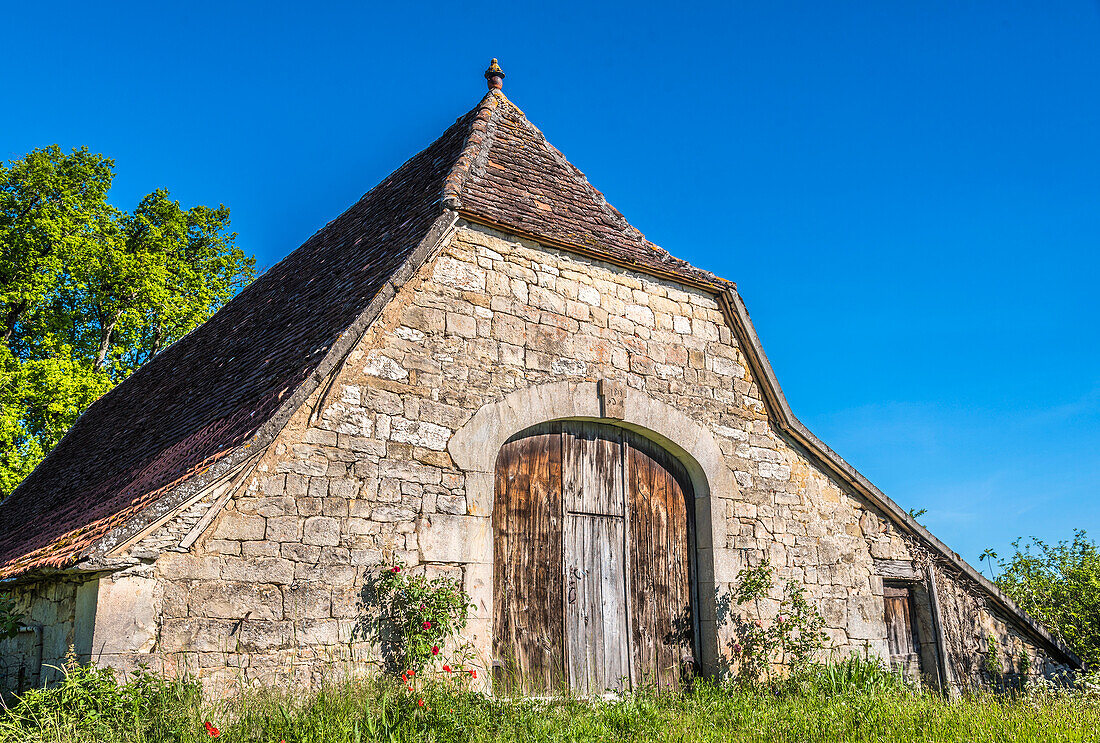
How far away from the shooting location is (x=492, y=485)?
6777mm

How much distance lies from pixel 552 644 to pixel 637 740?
1618 mm

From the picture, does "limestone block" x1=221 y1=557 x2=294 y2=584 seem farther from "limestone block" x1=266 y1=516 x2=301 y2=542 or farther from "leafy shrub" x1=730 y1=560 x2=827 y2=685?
"leafy shrub" x1=730 y1=560 x2=827 y2=685

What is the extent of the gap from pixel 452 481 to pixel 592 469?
1.57 meters

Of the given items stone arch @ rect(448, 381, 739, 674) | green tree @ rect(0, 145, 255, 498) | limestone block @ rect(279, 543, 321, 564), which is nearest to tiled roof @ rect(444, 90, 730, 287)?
stone arch @ rect(448, 381, 739, 674)

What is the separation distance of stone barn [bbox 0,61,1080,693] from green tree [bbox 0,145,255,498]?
6.53m

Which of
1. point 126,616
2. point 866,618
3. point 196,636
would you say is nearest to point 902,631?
point 866,618

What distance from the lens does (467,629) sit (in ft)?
20.7

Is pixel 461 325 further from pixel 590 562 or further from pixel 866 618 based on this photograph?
pixel 866 618

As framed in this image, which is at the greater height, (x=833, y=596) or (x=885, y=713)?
(x=833, y=596)

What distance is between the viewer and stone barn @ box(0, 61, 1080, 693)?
5.62m

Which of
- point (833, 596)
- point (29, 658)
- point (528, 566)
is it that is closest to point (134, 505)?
point (29, 658)

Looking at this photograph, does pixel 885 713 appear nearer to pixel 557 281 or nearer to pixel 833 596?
pixel 833 596

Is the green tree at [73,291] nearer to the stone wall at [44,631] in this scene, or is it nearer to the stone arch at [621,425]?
the stone wall at [44,631]

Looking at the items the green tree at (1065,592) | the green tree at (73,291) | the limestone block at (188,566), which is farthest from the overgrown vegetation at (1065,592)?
the green tree at (73,291)
